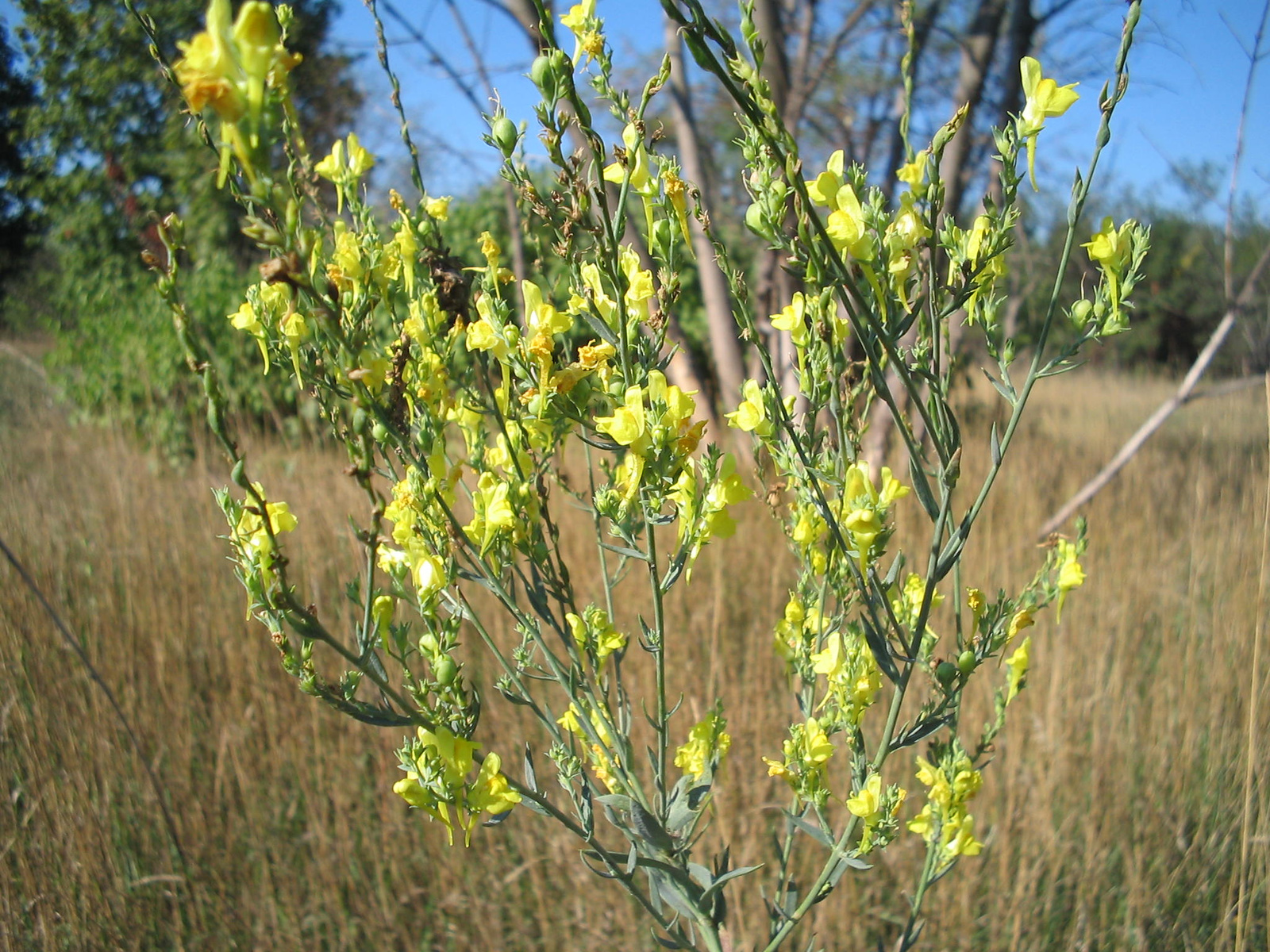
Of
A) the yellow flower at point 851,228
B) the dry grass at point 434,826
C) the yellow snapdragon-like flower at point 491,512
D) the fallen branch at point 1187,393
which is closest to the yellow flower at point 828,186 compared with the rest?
the yellow flower at point 851,228

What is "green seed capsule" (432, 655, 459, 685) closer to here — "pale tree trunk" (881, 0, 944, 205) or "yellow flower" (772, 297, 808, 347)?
"yellow flower" (772, 297, 808, 347)

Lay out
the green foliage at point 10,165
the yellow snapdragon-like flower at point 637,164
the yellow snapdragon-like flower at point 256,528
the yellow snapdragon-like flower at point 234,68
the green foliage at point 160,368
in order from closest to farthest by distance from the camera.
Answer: the yellow snapdragon-like flower at point 234,68 → the yellow snapdragon-like flower at point 256,528 → the yellow snapdragon-like flower at point 637,164 → the green foliage at point 160,368 → the green foliage at point 10,165

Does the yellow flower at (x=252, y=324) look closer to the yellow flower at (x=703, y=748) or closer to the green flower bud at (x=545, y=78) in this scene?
the green flower bud at (x=545, y=78)

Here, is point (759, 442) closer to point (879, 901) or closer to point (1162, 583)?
point (879, 901)

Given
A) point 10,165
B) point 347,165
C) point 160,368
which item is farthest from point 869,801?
point 10,165

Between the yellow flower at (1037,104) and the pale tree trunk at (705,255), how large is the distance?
7.35 feet

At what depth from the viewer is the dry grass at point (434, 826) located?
1543mm

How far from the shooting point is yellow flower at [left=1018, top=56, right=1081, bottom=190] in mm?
738

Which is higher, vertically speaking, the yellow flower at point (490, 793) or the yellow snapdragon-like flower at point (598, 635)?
the yellow snapdragon-like flower at point (598, 635)

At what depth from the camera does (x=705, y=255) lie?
11.3 ft

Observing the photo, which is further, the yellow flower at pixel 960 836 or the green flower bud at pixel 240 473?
the yellow flower at pixel 960 836

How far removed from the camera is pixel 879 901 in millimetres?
1675

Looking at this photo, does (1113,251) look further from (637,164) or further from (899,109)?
(899,109)

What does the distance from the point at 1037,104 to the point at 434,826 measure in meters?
1.70
